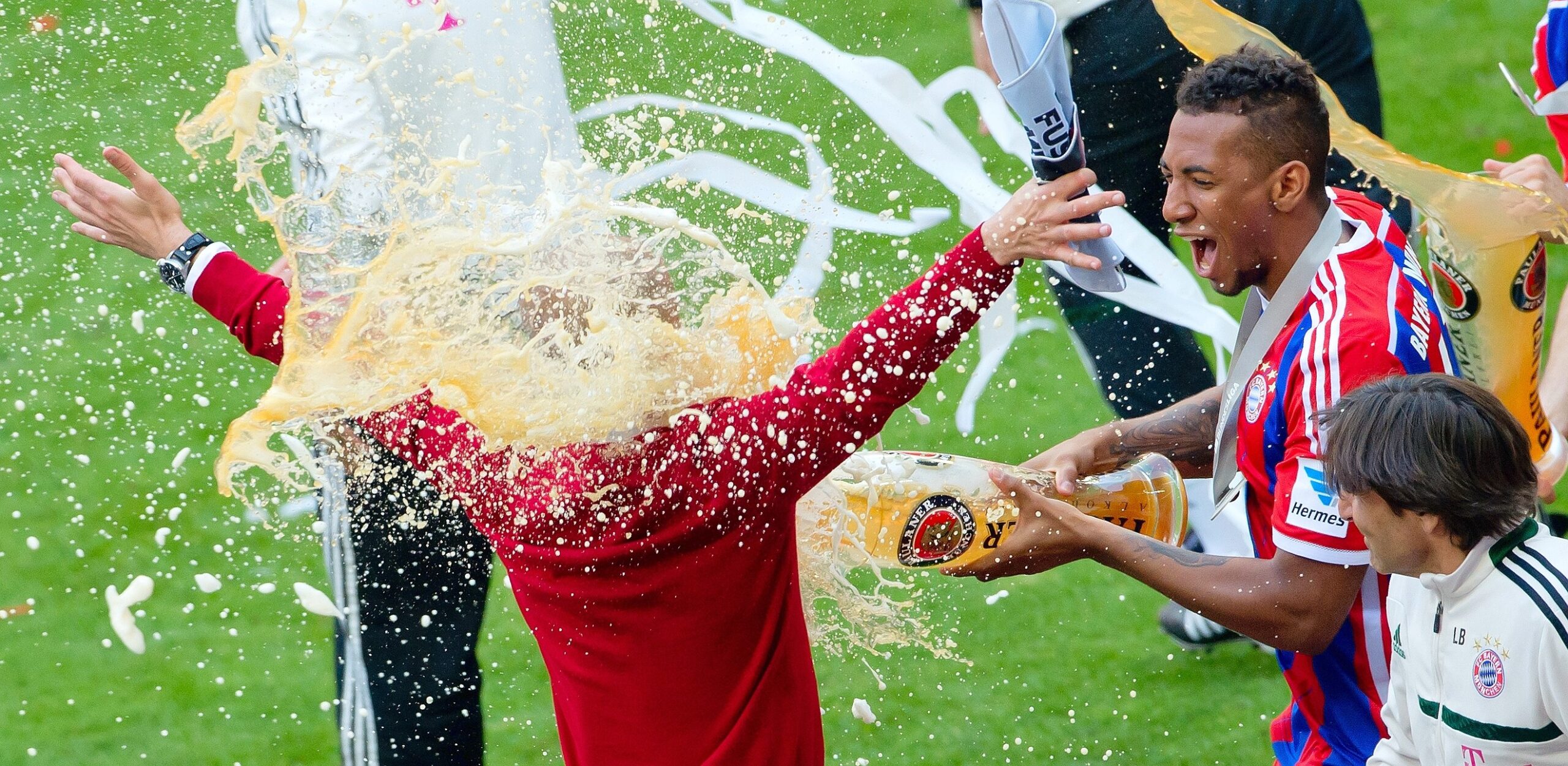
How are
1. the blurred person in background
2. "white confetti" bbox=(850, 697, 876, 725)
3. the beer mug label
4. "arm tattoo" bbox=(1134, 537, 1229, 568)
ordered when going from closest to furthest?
1. "arm tattoo" bbox=(1134, 537, 1229, 568)
2. the beer mug label
3. "white confetti" bbox=(850, 697, 876, 725)
4. the blurred person in background

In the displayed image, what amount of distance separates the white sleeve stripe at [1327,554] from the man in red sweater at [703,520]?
56cm

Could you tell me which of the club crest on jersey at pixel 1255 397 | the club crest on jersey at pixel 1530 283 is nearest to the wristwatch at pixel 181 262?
the club crest on jersey at pixel 1255 397

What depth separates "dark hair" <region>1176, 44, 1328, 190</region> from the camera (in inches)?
92.9

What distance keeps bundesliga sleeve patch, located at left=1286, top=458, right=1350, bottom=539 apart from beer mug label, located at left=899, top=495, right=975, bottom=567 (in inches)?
20.4

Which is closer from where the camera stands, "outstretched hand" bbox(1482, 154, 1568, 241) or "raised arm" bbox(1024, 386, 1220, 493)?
"raised arm" bbox(1024, 386, 1220, 493)

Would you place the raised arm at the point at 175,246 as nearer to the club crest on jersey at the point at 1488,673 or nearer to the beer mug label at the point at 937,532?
the beer mug label at the point at 937,532

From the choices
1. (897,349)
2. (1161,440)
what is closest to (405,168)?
(897,349)

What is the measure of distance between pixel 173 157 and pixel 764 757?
4687mm

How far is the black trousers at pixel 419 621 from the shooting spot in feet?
9.97

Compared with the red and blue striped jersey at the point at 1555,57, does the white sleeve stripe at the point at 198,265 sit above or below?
above

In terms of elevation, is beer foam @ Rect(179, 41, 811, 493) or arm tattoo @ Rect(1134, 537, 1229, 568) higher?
beer foam @ Rect(179, 41, 811, 493)

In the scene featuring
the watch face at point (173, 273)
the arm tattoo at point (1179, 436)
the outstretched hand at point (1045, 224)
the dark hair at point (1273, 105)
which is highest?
the watch face at point (173, 273)

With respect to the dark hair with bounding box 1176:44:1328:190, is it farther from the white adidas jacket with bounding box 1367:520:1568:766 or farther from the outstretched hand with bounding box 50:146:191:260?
the outstretched hand with bounding box 50:146:191:260

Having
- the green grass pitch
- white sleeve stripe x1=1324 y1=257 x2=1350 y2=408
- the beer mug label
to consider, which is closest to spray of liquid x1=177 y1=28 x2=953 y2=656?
the beer mug label
